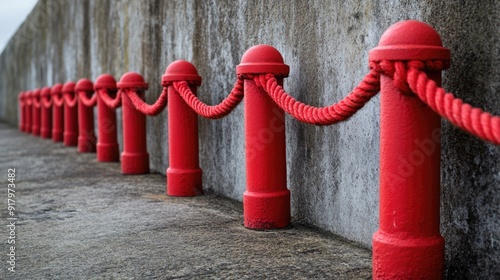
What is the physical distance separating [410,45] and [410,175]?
450 millimetres

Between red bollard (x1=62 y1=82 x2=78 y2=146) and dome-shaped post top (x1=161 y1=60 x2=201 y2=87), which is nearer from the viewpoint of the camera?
dome-shaped post top (x1=161 y1=60 x2=201 y2=87)

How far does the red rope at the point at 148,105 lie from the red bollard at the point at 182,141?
152 mm

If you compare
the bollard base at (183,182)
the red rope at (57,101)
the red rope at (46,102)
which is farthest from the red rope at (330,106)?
the red rope at (46,102)

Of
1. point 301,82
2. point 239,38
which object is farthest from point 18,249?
point 239,38

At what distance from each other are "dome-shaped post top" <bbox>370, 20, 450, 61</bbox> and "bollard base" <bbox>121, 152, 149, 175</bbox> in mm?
3663

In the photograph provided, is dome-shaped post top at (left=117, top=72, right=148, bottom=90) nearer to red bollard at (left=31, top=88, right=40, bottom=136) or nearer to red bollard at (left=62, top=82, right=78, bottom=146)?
Answer: red bollard at (left=62, top=82, right=78, bottom=146)

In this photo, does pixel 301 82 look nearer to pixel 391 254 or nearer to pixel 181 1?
pixel 391 254

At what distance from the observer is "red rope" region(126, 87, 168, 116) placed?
4.50 metres

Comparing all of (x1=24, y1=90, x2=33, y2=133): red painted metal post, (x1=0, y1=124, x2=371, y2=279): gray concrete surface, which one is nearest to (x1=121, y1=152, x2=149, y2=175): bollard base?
(x1=0, y1=124, x2=371, y2=279): gray concrete surface

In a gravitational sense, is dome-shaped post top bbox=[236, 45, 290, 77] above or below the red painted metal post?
above

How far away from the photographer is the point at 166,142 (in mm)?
5516

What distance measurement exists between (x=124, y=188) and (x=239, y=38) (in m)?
1.51

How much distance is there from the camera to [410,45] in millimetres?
2105

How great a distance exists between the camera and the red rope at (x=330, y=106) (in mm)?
2268
